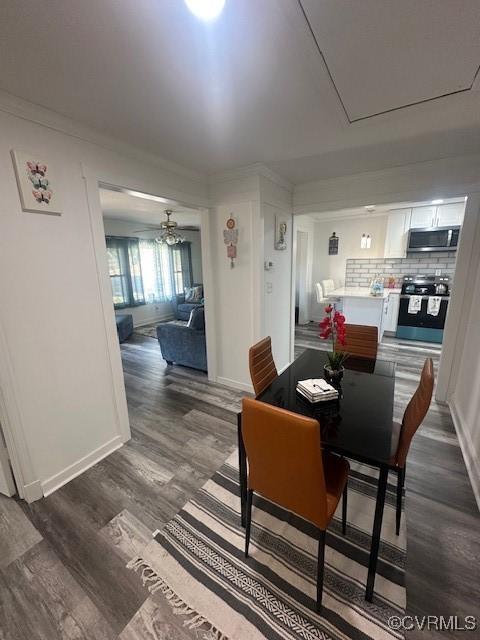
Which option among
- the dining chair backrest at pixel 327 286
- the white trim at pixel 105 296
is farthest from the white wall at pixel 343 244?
the white trim at pixel 105 296

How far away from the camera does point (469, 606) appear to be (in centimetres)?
121

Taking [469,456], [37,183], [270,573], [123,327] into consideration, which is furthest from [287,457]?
[123,327]

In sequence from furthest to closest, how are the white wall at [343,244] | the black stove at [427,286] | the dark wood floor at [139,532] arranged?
the white wall at [343,244]
the black stove at [427,286]
the dark wood floor at [139,532]

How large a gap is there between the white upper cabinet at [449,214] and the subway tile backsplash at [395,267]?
58 cm

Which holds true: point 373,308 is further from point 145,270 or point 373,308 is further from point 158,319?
point 145,270

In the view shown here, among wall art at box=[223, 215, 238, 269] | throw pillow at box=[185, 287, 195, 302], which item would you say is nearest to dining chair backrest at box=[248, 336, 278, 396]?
wall art at box=[223, 215, 238, 269]

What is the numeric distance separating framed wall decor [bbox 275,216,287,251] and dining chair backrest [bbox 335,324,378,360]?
135cm

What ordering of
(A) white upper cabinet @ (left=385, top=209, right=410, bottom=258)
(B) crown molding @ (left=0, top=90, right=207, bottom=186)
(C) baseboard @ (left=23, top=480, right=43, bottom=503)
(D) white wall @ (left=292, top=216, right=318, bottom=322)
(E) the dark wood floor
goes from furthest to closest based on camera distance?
(D) white wall @ (left=292, top=216, right=318, bottom=322)
(A) white upper cabinet @ (left=385, top=209, right=410, bottom=258)
(C) baseboard @ (left=23, top=480, right=43, bottom=503)
(B) crown molding @ (left=0, top=90, right=207, bottom=186)
(E) the dark wood floor

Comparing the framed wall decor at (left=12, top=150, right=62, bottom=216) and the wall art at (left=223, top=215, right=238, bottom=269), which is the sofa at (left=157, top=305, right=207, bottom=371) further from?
the framed wall decor at (left=12, top=150, right=62, bottom=216)

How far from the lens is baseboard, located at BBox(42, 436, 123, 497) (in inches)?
72.6

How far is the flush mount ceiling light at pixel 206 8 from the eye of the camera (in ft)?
3.04

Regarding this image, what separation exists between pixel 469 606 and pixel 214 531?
127 centimetres

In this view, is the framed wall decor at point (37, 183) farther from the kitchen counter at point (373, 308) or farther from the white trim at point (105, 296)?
the kitchen counter at point (373, 308)

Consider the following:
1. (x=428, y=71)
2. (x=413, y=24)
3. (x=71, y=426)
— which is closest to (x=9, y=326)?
(x=71, y=426)
